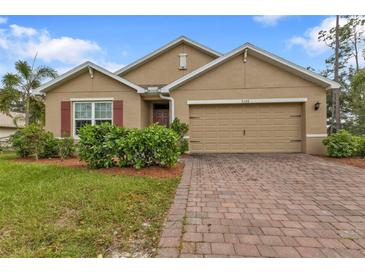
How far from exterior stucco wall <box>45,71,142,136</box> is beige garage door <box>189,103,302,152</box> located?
283cm

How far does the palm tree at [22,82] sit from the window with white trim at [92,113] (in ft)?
19.6

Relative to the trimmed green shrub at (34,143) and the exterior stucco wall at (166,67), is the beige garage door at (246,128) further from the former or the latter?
the trimmed green shrub at (34,143)

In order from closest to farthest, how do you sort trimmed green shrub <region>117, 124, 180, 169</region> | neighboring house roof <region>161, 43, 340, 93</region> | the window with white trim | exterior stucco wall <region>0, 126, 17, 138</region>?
1. trimmed green shrub <region>117, 124, 180, 169</region>
2. neighboring house roof <region>161, 43, 340, 93</region>
3. the window with white trim
4. exterior stucco wall <region>0, 126, 17, 138</region>

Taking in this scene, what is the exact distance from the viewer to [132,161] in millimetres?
6152

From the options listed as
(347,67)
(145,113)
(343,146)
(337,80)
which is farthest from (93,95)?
(347,67)

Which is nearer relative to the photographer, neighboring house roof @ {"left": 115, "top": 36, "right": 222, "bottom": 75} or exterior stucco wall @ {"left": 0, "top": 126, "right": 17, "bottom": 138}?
neighboring house roof @ {"left": 115, "top": 36, "right": 222, "bottom": 75}

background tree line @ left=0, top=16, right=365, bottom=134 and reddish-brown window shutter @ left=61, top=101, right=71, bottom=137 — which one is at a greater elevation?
background tree line @ left=0, top=16, right=365, bottom=134

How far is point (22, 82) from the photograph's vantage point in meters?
15.6

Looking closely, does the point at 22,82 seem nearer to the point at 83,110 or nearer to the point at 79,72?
the point at 79,72

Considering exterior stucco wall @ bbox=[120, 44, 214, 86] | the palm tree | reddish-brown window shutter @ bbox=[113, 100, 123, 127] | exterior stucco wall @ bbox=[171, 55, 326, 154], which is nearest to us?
exterior stucco wall @ bbox=[171, 55, 326, 154]

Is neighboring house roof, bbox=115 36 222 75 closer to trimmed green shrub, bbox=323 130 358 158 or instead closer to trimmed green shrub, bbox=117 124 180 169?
trimmed green shrub, bbox=323 130 358 158

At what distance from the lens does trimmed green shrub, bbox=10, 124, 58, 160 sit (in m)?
8.45

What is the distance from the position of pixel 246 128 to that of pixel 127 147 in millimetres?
6125

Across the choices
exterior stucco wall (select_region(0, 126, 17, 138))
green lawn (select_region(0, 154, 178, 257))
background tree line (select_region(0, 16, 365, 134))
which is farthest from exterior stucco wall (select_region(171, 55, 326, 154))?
exterior stucco wall (select_region(0, 126, 17, 138))
